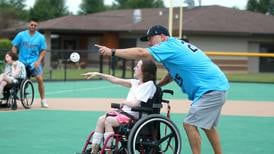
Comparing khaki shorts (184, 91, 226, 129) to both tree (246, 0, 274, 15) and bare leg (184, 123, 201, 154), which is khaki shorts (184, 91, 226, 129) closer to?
bare leg (184, 123, 201, 154)

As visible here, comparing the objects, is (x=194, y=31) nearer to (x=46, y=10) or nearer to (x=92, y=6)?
(x=46, y=10)

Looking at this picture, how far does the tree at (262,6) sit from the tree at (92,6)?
54.8 ft

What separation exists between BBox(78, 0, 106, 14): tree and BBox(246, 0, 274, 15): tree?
16.7 metres

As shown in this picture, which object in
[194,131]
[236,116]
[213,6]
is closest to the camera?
[194,131]

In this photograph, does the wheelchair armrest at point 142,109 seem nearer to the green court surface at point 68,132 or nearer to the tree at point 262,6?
the green court surface at point 68,132

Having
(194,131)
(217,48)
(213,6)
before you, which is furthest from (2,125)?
(213,6)

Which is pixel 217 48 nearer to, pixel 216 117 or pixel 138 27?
pixel 138 27

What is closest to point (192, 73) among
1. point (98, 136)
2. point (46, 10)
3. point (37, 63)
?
point (98, 136)

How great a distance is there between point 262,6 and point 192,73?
64.3 metres

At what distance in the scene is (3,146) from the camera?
791 centimetres

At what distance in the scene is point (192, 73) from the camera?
6238 mm

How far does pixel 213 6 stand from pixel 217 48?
6.10 meters

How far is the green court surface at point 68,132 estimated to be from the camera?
7938mm

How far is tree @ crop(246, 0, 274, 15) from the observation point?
223 feet
